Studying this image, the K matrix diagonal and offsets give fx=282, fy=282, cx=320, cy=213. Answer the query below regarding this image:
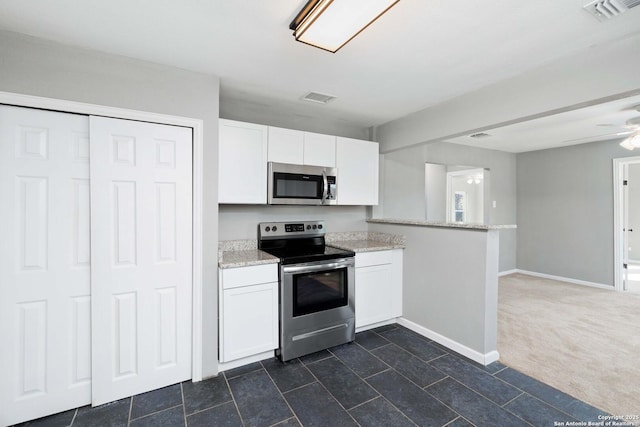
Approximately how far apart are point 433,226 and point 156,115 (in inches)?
108

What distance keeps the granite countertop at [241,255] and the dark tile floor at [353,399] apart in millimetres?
926

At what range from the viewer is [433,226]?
302 centimetres

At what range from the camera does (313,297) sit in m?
2.70

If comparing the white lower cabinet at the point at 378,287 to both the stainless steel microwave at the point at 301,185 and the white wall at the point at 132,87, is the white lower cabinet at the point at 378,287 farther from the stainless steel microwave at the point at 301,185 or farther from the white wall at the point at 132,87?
the white wall at the point at 132,87

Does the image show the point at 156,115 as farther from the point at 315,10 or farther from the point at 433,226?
the point at 433,226

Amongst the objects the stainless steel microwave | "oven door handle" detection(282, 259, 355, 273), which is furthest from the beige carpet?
the stainless steel microwave

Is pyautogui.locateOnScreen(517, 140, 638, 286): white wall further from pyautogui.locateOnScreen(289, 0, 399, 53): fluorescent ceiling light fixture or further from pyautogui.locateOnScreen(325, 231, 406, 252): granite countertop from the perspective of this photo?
pyautogui.locateOnScreen(289, 0, 399, 53): fluorescent ceiling light fixture

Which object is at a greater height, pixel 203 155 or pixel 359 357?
pixel 203 155

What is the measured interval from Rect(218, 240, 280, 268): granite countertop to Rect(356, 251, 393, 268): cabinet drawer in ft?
3.09

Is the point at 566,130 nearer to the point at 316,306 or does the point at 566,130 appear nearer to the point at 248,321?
the point at 316,306

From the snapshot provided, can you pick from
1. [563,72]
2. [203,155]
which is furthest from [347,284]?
[563,72]

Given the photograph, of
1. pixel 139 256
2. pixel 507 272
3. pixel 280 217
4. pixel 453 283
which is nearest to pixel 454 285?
pixel 453 283

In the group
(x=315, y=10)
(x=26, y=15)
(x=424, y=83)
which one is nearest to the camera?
(x=315, y=10)

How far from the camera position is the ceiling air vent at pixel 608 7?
1.46 m
